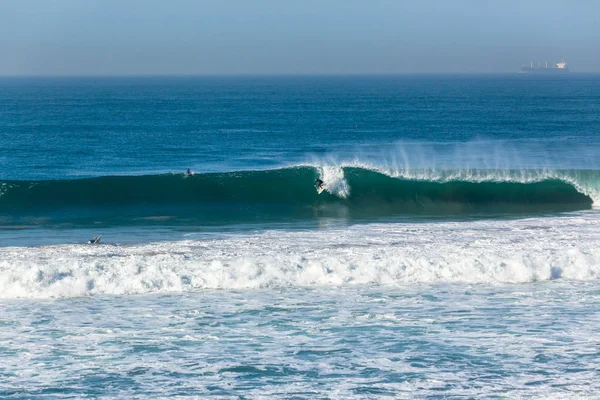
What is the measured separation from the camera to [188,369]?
1120 cm

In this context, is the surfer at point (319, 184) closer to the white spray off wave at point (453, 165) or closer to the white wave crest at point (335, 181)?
the white wave crest at point (335, 181)

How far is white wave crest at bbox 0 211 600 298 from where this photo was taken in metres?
15.6

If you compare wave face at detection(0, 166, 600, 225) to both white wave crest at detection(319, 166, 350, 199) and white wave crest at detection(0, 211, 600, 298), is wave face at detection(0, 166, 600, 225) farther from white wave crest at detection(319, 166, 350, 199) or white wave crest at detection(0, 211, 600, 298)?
white wave crest at detection(0, 211, 600, 298)

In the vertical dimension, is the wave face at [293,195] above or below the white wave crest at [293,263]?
above

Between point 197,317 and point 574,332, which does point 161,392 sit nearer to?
point 197,317

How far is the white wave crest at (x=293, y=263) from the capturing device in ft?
51.3

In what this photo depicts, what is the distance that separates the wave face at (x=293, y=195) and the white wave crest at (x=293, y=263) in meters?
5.77

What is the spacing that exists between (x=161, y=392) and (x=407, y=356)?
3.38 metres

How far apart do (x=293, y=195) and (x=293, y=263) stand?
12.0 m

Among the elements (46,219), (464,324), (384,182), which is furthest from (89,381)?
(384,182)

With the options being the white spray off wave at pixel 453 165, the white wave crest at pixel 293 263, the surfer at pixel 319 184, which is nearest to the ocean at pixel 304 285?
the white wave crest at pixel 293 263

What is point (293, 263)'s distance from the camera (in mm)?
16719

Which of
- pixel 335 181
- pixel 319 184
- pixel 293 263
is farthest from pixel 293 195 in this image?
pixel 293 263

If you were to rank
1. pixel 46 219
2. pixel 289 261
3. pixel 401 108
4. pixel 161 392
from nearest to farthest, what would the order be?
pixel 161 392
pixel 289 261
pixel 46 219
pixel 401 108
